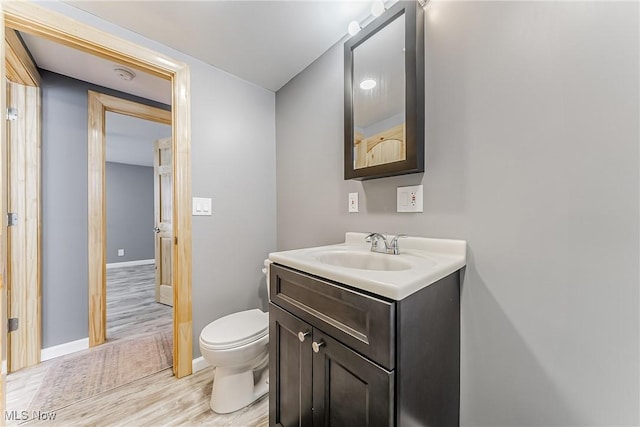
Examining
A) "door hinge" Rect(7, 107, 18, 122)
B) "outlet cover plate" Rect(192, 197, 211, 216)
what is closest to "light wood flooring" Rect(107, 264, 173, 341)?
"outlet cover plate" Rect(192, 197, 211, 216)

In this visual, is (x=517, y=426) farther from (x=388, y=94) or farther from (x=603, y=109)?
(x=388, y=94)

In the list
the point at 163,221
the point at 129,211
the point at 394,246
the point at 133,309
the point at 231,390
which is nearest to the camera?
the point at 394,246

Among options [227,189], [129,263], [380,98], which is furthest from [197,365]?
[129,263]

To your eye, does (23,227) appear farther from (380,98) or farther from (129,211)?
(129,211)

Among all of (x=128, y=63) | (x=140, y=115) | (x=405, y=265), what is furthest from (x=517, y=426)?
(x=140, y=115)

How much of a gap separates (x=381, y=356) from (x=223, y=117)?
181 cm

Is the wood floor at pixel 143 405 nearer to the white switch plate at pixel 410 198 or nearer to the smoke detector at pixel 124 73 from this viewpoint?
the white switch plate at pixel 410 198

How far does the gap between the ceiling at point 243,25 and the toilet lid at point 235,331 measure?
1.71 meters

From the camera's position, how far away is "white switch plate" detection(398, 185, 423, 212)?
3.69ft

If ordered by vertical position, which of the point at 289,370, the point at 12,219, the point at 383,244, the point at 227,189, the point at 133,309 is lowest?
the point at 133,309

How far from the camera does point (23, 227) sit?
1677 mm

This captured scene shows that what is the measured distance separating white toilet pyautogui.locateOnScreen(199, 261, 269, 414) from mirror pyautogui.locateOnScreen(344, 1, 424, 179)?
0.78 meters

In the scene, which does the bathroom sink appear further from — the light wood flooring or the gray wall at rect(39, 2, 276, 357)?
the light wood flooring

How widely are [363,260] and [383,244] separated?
5.4 inches
